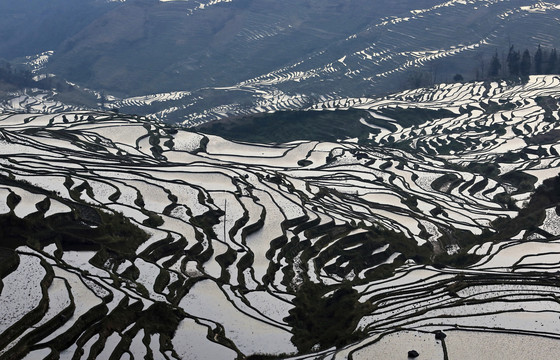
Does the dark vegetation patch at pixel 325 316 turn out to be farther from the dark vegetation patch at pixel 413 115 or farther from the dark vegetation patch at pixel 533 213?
the dark vegetation patch at pixel 413 115

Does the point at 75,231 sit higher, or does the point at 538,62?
the point at 75,231

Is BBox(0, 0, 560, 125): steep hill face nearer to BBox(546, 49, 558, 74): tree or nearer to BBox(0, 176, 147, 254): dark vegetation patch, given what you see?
BBox(546, 49, 558, 74): tree

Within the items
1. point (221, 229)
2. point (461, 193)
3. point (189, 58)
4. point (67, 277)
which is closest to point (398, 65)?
point (189, 58)

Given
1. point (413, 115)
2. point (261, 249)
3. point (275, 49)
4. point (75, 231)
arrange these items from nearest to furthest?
1. point (75, 231)
2. point (261, 249)
3. point (413, 115)
4. point (275, 49)

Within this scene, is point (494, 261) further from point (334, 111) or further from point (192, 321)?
point (334, 111)

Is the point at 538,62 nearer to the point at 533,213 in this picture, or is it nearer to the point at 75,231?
the point at 533,213

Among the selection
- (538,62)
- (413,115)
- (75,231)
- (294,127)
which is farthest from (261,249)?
(538,62)

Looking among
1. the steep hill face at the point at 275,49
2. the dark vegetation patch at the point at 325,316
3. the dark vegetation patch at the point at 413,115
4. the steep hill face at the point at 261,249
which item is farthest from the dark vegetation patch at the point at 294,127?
the dark vegetation patch at the point at 325,316

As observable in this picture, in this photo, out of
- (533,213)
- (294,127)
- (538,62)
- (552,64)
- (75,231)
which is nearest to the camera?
(75,231)

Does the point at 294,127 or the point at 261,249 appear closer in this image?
the point at 261,249
